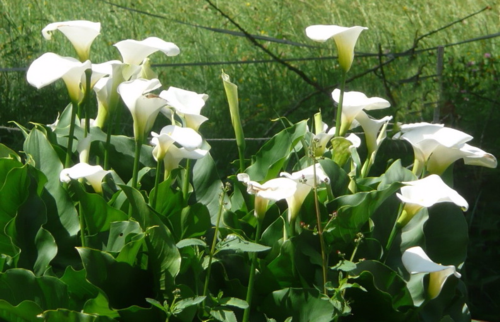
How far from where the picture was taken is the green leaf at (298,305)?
1.00m

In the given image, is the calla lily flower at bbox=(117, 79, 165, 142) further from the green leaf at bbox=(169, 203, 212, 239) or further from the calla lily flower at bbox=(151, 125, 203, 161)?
the green leaf at bbox=(169, 203, 212, 239)

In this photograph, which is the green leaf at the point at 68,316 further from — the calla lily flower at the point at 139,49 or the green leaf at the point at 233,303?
the calla lily flower at the point at 139,49

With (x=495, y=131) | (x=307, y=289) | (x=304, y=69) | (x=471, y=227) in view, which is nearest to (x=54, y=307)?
(x=307, y=289)

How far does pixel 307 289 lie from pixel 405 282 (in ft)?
0.53

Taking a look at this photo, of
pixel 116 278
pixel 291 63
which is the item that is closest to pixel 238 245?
pixel 116 278

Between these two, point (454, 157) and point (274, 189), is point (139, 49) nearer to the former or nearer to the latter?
point (274, 189)

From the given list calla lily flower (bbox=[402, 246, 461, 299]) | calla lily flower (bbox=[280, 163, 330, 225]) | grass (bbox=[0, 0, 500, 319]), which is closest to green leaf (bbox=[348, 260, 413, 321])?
calla lily flower (bbox=[402, 246, 461, 299])

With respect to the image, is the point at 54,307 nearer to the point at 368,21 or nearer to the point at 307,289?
the point at 307,289

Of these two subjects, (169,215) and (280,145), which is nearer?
(169,215)

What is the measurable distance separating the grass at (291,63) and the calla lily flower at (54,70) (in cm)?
201

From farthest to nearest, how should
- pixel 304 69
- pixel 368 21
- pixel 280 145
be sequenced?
pixel 368 21 → pixel 304 69 → pixel 280 145

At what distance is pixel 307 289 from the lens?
102 cm

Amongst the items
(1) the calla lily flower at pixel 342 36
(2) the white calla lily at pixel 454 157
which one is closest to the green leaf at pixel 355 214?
(2) the white calla lily at pixel 454 157

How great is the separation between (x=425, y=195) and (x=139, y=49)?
20.5 inches
